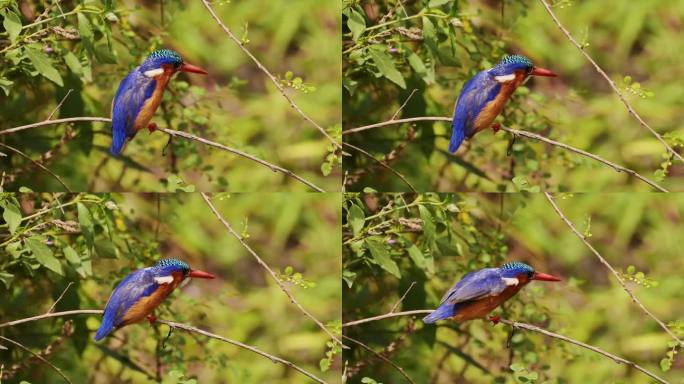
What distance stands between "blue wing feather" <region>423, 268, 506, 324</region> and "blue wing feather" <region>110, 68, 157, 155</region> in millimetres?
1088

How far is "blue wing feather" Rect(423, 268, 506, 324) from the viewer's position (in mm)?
3598

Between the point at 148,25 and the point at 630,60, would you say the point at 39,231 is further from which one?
the point at 630,60

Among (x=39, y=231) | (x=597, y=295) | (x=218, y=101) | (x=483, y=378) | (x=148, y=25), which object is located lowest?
(x=483, y=378)

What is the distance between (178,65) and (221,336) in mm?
854

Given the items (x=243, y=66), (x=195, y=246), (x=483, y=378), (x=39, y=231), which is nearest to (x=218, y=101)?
(x=243, y=66)

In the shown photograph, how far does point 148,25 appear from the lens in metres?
3.67

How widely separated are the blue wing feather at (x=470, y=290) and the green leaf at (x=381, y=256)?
0.17 m

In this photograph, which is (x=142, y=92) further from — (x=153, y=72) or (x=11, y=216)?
(x=11, y=216)

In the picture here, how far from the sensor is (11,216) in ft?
11.6

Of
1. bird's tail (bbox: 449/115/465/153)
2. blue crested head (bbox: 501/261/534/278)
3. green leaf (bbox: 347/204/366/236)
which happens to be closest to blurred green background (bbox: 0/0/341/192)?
green leaf (bbox: 347/204/366/236)

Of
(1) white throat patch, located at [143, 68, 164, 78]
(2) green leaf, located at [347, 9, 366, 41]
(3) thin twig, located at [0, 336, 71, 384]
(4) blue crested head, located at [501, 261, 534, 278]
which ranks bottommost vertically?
(3) thin twig, located at [0, 336, 71, 384]

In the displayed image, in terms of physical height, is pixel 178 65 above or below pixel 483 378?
above

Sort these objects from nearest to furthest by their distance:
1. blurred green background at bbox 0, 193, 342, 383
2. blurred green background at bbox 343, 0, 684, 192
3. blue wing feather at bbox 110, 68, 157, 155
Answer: blue wing feather at bbox 110, 68, 157, 155, blurred green background at bbox 0, 193, 342, 383, blurred green background at bbox 343, 0, 684, 192

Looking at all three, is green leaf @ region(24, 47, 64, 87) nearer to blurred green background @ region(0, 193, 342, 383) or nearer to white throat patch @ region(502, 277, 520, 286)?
blurred green background @ region(0, 193, 342, 383)
